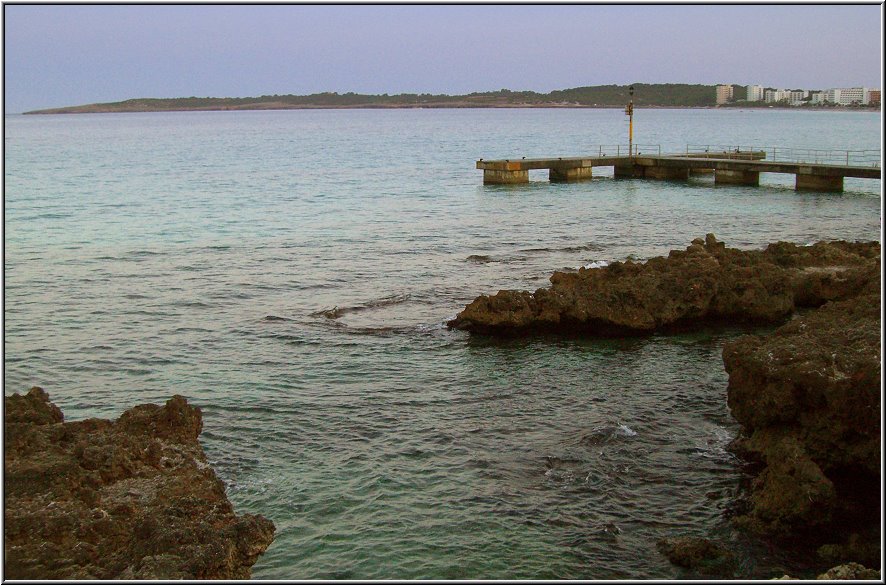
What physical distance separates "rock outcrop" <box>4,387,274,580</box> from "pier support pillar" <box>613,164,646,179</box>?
5050 cm

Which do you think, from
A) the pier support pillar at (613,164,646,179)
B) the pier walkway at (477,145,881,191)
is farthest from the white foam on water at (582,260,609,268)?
the pier support pillar at (613,164,646,179)

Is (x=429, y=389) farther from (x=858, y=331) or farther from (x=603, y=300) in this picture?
(x=858, y=331)

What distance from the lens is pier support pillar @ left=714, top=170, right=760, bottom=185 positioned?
53219 millimetres

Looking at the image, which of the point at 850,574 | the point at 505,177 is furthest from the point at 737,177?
the point at 850,574

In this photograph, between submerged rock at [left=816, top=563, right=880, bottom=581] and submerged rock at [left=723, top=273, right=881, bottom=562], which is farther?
submerged rock at [left=723, top=273, right=881, bottom=562]

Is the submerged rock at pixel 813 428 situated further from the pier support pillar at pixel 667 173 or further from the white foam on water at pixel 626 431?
the pier support pillar at pixel 667 173

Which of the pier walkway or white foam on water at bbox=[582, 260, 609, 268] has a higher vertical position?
the pier walkway

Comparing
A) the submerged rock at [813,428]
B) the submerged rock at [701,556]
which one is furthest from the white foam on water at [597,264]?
the submerged rock at [701,556]

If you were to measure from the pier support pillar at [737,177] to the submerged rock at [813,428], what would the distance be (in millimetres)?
43464

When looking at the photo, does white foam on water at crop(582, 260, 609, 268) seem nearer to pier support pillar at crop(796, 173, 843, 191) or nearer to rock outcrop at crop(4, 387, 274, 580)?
rock outcrop at crop(4, 387, 274, 580)

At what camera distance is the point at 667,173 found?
57906mm

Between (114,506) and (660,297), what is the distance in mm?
12569

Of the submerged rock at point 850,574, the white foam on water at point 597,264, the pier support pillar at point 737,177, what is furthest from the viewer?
the pier support pillar at point 737,177

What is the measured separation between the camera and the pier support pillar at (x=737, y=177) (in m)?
53.2
